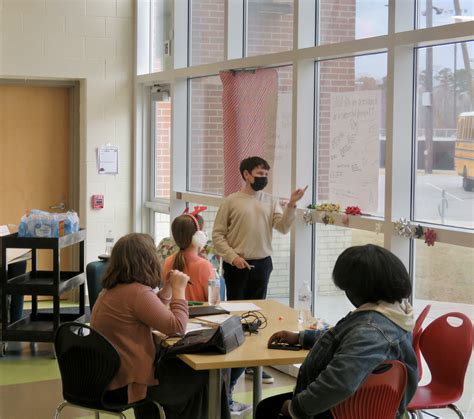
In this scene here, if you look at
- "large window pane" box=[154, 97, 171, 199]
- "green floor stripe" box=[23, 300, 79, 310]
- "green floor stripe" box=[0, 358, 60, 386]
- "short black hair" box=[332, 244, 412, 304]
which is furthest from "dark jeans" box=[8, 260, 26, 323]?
"short black hair" box=[332, 244, 412, 304]

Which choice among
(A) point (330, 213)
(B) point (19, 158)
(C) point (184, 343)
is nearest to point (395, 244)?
(A) point (330, 213)

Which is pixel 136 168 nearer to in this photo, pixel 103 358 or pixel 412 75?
pixel 412 75

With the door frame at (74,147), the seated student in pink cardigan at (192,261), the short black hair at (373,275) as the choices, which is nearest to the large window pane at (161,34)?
the door frame at (74,147)

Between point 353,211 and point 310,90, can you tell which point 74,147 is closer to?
point 310,90

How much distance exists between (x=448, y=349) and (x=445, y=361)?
0.19 feet

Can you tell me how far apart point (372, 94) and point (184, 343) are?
221 centimetres

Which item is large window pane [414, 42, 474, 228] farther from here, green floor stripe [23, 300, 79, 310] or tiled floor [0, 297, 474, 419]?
green floor stripe [23, 300, 79, 310]

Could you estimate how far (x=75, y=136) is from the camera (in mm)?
8453

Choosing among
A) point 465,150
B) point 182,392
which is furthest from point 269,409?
point 465,150

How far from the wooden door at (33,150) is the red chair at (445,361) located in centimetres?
547

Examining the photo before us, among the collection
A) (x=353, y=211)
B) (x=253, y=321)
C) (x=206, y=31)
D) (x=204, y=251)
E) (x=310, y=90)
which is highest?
(x=206, y=31)

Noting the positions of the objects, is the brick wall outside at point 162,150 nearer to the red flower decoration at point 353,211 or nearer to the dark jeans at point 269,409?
the red flower decoration at point 353,211

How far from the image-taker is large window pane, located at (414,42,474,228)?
168 inches

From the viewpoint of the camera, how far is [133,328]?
144 inches
